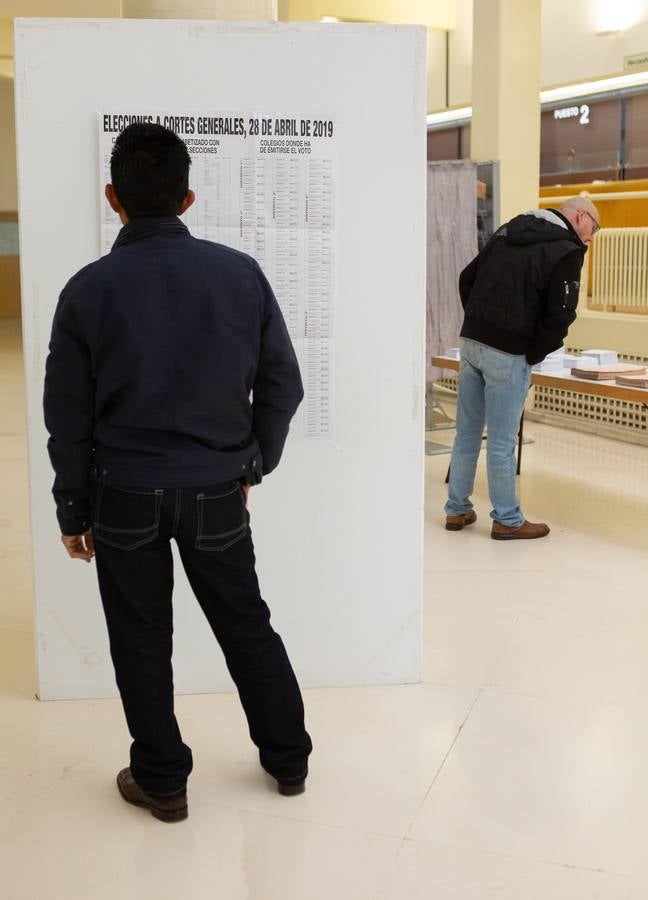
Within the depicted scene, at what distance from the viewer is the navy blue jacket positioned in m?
2.22

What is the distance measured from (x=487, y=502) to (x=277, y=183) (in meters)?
2.96

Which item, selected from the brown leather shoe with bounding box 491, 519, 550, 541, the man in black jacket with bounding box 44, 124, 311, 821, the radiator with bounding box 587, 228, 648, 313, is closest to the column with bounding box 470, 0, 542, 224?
the radiator with bounding box 587, 228, 648, 313

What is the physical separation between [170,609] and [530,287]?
262 cm

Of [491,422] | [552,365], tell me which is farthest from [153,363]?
[552,365]

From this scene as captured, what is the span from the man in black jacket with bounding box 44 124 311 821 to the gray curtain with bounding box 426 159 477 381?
3976 mm

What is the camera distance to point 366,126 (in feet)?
9.77

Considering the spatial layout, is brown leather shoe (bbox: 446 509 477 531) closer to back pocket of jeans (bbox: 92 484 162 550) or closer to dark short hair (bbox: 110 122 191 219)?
back pocket of jeans (bbox: 92 484 162 550)

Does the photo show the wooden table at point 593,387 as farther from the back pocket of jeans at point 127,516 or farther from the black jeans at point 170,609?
the back pocket of jeans at point 127,516

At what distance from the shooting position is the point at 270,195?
2.97 metres

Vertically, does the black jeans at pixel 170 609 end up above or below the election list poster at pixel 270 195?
below

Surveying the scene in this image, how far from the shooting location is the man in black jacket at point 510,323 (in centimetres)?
450

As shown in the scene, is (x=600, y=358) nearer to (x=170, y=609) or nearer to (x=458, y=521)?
(x=458, y=521)

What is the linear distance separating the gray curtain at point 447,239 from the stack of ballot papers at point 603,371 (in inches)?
40.2

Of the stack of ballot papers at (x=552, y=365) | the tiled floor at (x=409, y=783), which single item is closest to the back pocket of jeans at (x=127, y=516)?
the tiled floor at (x=409, y=783)
